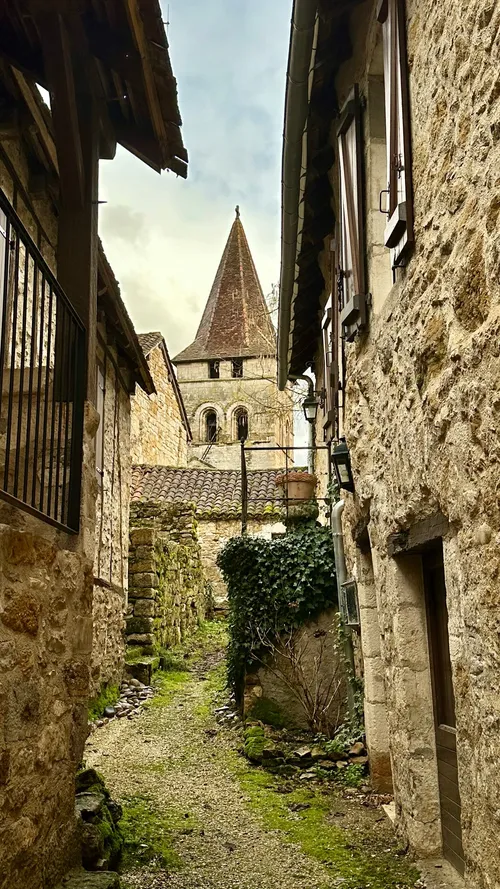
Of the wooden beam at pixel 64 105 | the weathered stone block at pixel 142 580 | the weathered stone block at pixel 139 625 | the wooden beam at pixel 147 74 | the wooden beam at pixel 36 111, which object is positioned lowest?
the weathered stone block at pixel 139 625

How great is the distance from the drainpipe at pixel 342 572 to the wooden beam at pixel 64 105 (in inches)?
145

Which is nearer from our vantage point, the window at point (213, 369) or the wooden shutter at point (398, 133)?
the wooden shutter at point (398, 133)

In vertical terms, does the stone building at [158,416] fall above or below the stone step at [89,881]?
above

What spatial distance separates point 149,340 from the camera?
2030 cm

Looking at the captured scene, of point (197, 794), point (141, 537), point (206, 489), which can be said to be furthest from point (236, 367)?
point (197, 794)

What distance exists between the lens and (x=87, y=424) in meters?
4.02

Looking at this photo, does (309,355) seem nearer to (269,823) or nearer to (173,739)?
(173,739)

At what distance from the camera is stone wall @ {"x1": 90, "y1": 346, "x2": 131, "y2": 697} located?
880 centimetres

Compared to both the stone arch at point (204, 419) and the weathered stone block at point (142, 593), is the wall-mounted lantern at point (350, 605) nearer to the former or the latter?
the weathered stone block at point (142, 593)

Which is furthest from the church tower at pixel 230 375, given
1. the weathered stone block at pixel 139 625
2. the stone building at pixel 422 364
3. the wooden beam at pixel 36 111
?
the stone building at pixel 422 364

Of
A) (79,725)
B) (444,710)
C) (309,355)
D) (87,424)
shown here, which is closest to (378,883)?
(444,710)

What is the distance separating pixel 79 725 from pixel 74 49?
11.9ft

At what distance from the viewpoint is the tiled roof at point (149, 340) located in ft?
63.6

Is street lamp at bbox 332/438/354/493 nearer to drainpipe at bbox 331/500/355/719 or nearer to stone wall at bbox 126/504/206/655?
drainpipe at bbox 331/500/355/719
